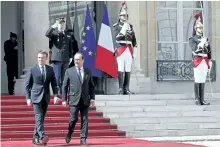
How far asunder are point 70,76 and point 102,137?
2.74 m

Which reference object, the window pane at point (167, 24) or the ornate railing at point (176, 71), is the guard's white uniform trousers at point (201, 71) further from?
the window pane at point (167, 24)

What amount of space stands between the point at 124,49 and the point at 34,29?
2455 mm

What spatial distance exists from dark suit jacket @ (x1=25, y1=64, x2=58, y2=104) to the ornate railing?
27.2 feet

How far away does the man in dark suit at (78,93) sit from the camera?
12.5 meters

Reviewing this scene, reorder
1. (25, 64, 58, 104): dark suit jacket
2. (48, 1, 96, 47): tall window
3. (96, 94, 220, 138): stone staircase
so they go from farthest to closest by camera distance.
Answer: (48, 1, 96, 47): tall window, (96, 94, 220, 138): stone staircase, (25, 64, 58, 104): dark suit jacket

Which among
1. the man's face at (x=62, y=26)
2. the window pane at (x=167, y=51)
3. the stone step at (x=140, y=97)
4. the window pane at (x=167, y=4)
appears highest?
the window pane at (x=167, y=4)

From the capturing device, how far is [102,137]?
14.9 metres

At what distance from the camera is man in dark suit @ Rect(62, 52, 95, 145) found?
12.5m

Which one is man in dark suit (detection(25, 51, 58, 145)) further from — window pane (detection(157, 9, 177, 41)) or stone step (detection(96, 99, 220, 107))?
window pane (detection(157, 9, 177, 41))

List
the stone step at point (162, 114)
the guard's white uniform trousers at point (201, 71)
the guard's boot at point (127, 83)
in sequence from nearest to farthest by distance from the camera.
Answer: the stone step at point (162, 114) → the guard's white uniform trousers at point (201, 71) → the guard's boot at point (127, 83)

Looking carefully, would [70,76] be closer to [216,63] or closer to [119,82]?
[119,82]

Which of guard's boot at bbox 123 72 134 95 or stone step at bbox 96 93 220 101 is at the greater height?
guard's boot at bbox 123 72 134 95

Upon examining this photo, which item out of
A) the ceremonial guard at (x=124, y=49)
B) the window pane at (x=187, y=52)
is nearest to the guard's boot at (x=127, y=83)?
the ceremonial guard at (x=124, y=49)

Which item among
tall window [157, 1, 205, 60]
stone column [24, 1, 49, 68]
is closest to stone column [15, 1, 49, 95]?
stone column [24, 1, 49, 68]
